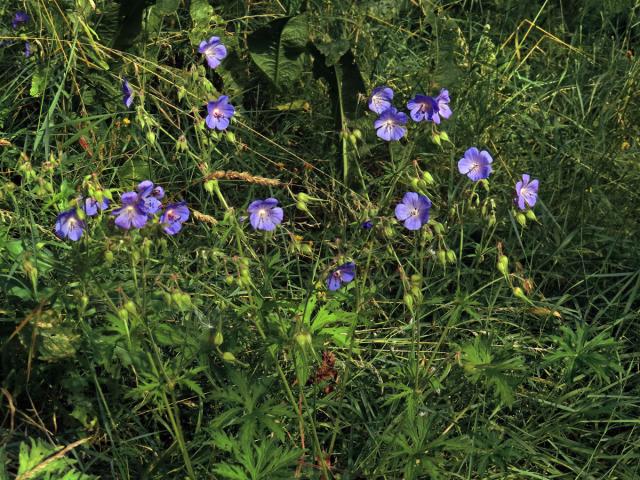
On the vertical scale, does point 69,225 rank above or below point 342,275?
above

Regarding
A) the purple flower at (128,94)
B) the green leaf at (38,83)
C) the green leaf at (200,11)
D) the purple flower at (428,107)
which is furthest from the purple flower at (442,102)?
the green leaf at (38,83)

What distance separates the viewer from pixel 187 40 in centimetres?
356

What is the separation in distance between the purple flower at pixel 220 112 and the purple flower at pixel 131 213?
45 centimetres

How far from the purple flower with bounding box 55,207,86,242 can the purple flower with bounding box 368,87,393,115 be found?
0.93 m

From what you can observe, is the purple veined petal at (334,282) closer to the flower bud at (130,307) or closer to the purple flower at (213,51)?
the flower bud at (130,307)

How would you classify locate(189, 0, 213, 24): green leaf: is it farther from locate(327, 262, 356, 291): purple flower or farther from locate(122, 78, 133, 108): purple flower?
locate(327, 262, 356, 291): purple flower

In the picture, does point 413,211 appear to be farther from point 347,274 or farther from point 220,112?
point 220,112

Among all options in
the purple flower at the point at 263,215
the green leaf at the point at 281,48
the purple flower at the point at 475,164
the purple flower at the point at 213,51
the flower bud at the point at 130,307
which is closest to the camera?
the flower bud at the point at 130,307

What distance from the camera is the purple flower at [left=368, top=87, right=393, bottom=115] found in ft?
8.57

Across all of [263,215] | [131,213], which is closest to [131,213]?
[131,213]

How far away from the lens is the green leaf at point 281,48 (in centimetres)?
324

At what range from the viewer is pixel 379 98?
2.64 meters

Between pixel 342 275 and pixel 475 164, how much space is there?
0.43m

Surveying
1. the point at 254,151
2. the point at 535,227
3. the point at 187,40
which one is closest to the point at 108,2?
the point at 187,40
